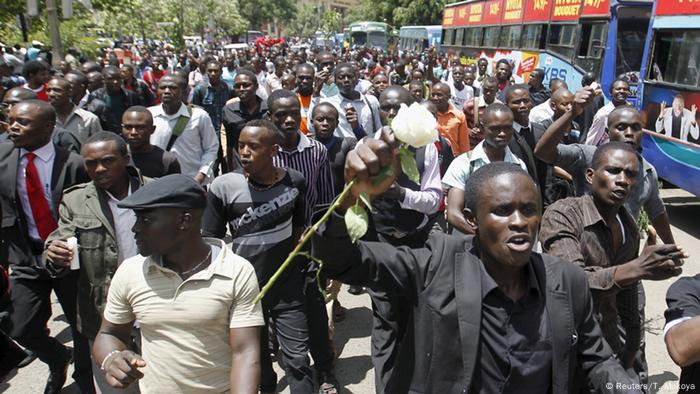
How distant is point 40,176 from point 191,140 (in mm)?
1813

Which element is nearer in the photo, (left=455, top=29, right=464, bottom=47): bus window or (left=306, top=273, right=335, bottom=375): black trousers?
(left=306, top=273, right=335, bottom=375): black trousers

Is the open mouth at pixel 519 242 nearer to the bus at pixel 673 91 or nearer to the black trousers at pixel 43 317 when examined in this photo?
the black trousers at pixel 43 317

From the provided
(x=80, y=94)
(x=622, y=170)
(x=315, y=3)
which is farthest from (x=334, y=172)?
(x=315, y=3)

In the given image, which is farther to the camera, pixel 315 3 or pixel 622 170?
pixel 315 3

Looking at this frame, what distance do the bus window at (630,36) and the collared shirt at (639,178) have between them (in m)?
8.83

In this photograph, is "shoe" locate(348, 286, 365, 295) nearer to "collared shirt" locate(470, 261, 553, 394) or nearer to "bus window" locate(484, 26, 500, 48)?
"collared shirt" locate(470, 261, 553, 394)

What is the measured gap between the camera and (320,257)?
175 cm

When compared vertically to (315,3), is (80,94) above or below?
below

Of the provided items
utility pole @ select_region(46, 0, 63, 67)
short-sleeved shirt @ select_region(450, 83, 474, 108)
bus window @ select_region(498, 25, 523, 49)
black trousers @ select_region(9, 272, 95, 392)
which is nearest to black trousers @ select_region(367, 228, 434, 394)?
black trousers @ select_region(9, 272, 95, 392)

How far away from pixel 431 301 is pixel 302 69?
18.7ft

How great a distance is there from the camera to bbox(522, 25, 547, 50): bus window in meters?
14.6

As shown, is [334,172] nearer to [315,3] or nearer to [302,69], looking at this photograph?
[302,69]

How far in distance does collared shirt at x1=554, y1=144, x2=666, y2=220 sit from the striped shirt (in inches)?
65.2

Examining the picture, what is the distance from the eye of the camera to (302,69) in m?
7.04
